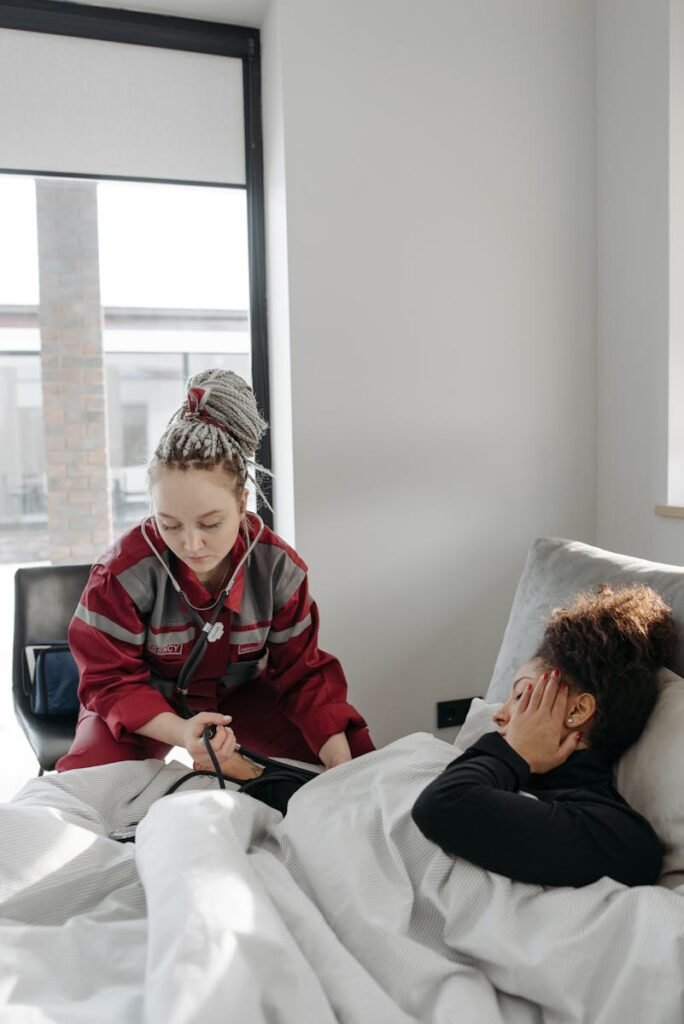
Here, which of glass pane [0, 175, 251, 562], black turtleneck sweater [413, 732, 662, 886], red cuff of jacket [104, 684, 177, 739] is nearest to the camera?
black turtleneck sweater [413, 732, 662, 886]

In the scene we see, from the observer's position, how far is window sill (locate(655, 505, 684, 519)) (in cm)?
217

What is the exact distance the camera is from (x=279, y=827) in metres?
1.06

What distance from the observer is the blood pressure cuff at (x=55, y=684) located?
183 cm

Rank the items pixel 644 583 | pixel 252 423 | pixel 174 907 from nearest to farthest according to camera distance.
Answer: pixel 174 907 < pixel 644 583 < pixel 252 423

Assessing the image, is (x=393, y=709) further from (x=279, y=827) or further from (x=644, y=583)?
(x=279, y=827)

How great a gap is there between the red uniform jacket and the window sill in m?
1.11

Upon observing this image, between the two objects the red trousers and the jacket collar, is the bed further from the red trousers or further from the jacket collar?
the jacket collar

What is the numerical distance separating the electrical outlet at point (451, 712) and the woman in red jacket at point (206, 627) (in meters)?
0.92

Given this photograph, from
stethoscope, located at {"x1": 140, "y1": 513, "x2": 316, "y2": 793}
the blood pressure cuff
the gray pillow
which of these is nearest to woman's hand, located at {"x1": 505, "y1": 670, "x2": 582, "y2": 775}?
the gray pillow

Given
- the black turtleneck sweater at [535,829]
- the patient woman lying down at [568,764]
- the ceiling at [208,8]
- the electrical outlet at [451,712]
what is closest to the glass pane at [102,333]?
the ceiling at [208,8]

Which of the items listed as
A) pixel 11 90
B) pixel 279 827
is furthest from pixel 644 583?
pixel 11 90

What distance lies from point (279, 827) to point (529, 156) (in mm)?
2105

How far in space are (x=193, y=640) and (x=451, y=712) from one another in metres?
1.19

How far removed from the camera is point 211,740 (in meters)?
1.27
